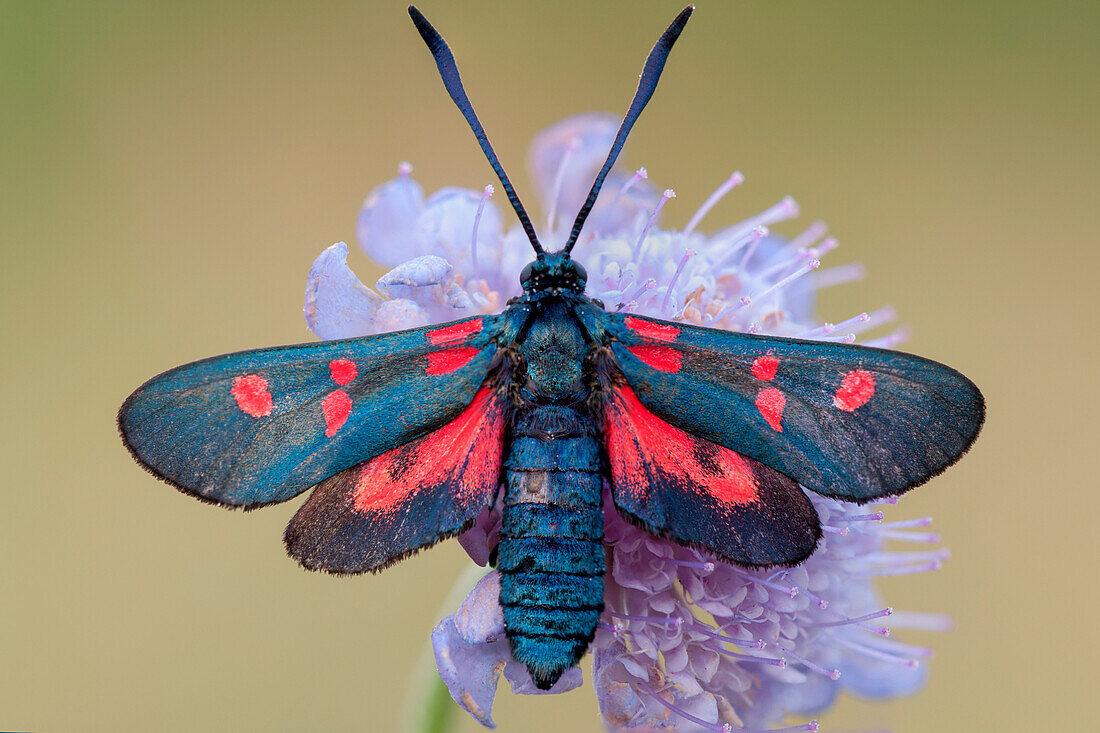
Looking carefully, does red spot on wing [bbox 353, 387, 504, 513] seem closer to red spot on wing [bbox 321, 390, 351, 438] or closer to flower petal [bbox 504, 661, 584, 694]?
red spot on wing [bbox 321, 390, 351, 438]

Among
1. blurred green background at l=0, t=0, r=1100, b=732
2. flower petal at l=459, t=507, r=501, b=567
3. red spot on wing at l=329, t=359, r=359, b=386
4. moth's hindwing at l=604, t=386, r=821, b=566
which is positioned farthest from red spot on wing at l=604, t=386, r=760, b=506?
blurred green background at l=0, t=0, r=1100, b=732

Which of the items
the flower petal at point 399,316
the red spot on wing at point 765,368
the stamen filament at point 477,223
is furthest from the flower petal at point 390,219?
the red spot on wing at point 765,368

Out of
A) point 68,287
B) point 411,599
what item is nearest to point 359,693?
point 411,599

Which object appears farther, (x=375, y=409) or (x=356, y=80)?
(x=356, y=80)

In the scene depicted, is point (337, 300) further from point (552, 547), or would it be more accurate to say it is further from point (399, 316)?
point (552, 547)

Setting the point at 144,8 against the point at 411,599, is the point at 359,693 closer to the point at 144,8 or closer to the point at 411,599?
the point at 411,599

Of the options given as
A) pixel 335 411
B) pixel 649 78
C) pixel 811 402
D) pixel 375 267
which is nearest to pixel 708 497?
pixel 811 402
